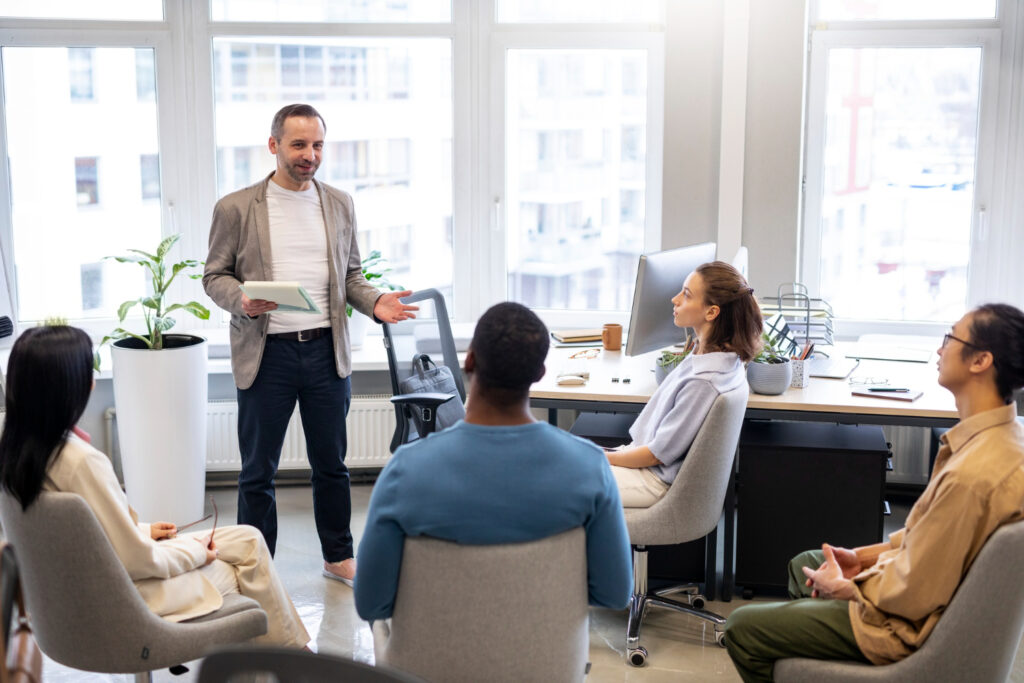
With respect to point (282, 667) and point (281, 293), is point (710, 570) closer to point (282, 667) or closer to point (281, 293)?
point (281, 293)

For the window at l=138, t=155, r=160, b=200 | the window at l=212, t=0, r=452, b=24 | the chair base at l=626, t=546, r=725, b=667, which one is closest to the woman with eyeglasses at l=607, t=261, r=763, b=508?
the chair base at l=626, t=546, r=725, b=667

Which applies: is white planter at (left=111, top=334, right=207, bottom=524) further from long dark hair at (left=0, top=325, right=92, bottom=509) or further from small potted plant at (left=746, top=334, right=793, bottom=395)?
small potted plant at (left=746, top=334, right=793, bottom=395)

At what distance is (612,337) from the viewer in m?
4.27

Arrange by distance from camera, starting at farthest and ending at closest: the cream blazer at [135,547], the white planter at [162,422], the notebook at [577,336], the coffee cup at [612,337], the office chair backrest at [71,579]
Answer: the notebook at [577,336] < the coffee cup at [612,337] < the white planter at [162,422] < the cream blazer at [135,547] < the office chair backrest at [71,579]

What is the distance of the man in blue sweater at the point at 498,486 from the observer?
1.84 metres

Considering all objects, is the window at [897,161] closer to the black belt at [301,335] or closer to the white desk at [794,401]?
the white desk at [794,401]

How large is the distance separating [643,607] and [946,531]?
145cm

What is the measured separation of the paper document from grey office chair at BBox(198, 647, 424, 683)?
1.75 m

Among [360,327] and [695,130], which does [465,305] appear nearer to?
[360,327]

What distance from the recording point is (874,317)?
5.02m

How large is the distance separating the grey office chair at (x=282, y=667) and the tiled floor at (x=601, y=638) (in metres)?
1.63

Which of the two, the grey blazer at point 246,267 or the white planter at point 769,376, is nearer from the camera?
the grey blazer at point 246,267

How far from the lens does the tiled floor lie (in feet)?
10.4

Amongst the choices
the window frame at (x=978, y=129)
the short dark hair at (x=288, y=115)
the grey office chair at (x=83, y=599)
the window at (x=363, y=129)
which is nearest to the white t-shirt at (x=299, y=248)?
the short dark hair at (x=288, y=115)
